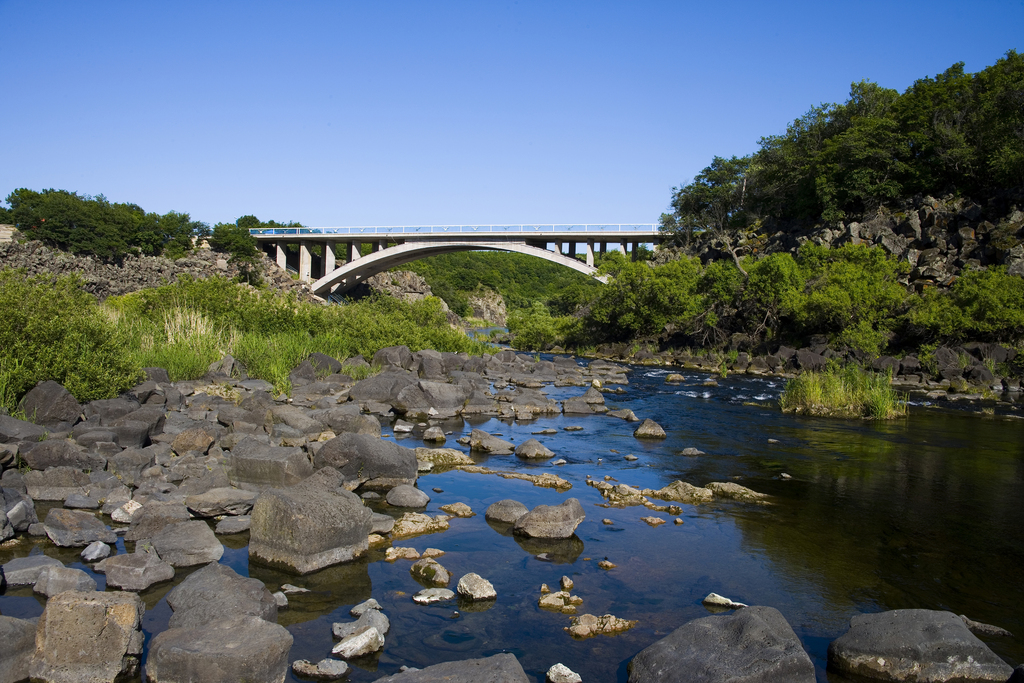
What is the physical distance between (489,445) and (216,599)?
23.5 ft

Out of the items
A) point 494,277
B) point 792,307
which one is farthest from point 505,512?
point 494,277

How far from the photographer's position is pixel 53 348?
441 inches

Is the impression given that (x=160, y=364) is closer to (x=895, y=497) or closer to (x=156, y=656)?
(x=156, y=656)

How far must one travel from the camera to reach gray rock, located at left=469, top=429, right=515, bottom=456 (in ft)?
39.8

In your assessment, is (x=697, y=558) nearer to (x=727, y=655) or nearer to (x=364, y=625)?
(x=727, y=655)

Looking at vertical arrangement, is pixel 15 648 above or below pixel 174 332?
below

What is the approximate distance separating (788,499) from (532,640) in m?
5.86

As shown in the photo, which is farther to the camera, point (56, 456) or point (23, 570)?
point (56, 456)

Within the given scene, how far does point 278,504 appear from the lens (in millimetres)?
6641

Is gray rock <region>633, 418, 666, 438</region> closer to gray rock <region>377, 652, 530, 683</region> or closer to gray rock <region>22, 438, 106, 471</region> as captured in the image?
gray rock <region>22, 438, 106, 471</region>

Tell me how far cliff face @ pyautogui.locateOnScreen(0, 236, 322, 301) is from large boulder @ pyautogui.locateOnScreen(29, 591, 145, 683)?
41683 mm

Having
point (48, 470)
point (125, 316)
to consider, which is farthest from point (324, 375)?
point (48, 470)

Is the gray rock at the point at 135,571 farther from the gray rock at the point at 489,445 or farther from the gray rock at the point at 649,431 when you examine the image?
the gray rock at the point at 649,431

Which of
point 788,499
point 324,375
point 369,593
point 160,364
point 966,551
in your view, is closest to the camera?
point 369,593
